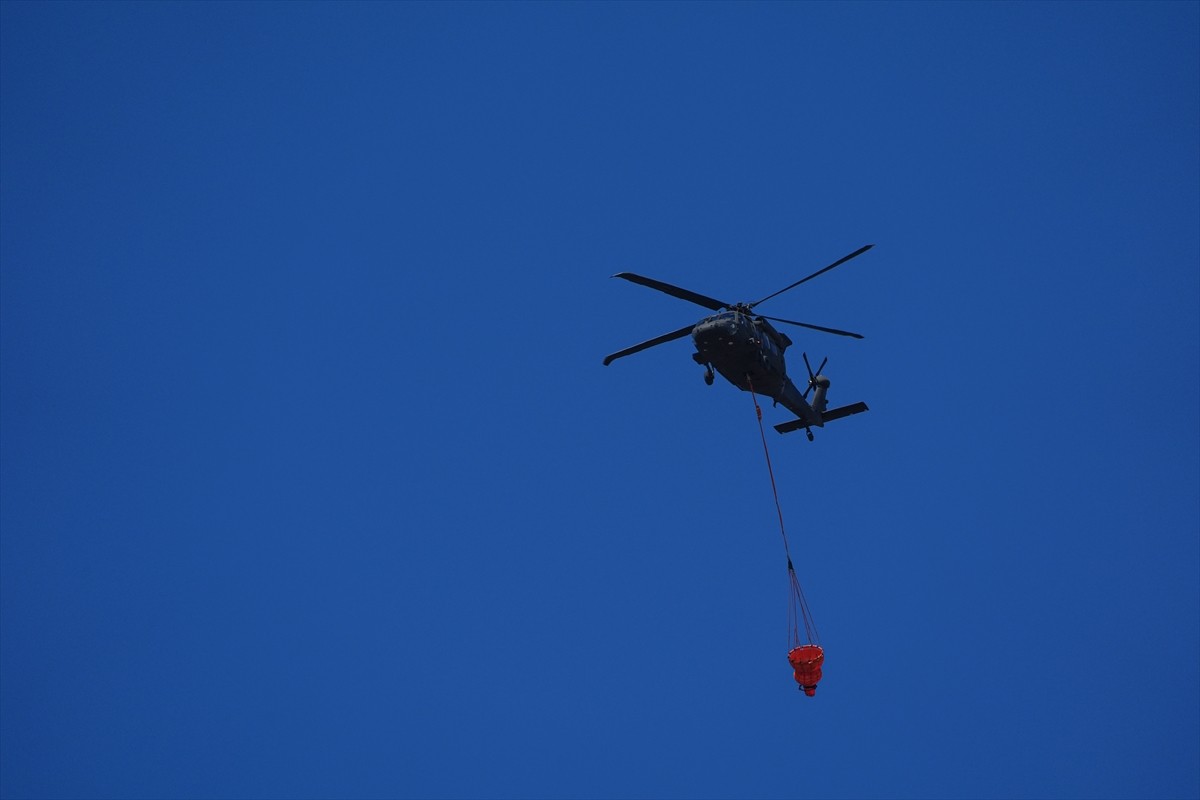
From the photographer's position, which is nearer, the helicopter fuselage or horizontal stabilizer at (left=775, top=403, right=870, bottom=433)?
the helicopter fuselage

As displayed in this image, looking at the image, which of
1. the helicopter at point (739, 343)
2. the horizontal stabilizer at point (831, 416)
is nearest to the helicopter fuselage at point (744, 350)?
the helicopter at point (739, 343)

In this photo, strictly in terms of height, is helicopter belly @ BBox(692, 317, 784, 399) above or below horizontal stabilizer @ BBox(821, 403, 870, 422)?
below

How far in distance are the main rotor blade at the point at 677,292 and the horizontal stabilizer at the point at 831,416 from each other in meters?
6.89

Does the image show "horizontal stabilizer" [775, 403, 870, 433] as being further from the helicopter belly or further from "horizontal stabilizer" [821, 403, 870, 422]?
the helicopter belly

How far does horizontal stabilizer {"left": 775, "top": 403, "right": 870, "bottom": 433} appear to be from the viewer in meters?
30.1

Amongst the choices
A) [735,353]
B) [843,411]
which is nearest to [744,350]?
[735,353]

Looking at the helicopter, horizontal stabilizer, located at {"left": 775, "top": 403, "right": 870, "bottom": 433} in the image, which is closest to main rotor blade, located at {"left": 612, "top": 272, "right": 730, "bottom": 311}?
the helicopter

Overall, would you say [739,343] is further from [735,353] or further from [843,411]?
[843,411]

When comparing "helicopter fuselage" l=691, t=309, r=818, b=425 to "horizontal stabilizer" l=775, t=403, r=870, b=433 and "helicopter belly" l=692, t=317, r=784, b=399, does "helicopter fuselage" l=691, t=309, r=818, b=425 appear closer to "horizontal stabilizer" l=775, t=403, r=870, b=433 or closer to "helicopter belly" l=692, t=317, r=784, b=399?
"helicopter belly" l=692, t=317, r=784, b=399

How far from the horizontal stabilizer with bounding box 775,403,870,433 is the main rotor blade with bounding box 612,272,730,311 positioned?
6.89 m

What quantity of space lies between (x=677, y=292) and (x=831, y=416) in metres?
8.92

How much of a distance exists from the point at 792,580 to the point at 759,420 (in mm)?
4170

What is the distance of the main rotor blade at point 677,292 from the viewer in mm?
23469

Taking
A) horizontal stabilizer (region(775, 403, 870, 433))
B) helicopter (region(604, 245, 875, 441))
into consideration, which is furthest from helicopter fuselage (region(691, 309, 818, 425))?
horizontal stabilizer (region(775, 403, 870, 433))
